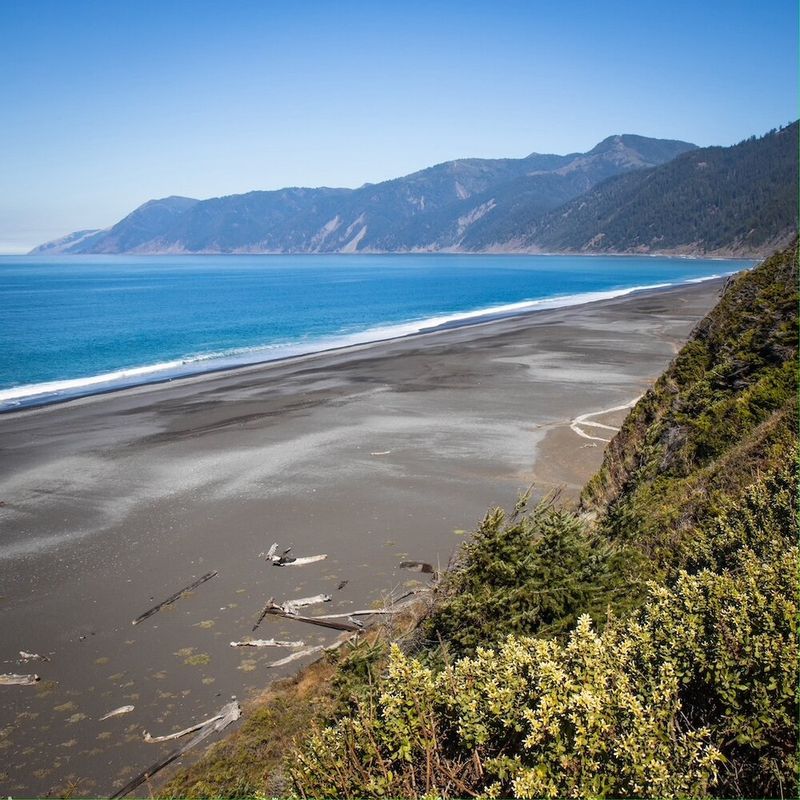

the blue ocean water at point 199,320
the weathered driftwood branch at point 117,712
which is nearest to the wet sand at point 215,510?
the weathered driftwood branch at point 117,712

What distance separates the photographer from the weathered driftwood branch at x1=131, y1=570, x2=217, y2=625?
9.80 meters

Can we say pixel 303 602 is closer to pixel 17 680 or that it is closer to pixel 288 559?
pixel 288 559

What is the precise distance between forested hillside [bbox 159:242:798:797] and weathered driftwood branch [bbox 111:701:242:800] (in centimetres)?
45

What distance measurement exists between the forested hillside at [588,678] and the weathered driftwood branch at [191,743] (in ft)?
1.47

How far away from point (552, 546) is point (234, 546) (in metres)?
7.49

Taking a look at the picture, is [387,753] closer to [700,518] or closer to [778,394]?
[700,518]

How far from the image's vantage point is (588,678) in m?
3.72

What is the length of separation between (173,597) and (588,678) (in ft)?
27.5

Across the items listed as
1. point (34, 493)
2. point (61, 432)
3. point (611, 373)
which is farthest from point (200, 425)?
point (611, 373)

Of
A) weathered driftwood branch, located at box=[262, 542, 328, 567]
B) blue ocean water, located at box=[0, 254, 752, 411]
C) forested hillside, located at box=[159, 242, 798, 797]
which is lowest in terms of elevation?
weathered driftwood branch, located at box=[262, 542, 328, 567]

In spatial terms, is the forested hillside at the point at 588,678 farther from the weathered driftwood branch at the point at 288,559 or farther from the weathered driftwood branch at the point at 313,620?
the weathered driftwood branch at the point at 288,559

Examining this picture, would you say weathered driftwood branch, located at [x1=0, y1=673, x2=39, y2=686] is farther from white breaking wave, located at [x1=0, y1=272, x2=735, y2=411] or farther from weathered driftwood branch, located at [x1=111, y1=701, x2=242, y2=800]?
white breaking wave, located at [x1=0, y1=272, x2=735, y2=411]

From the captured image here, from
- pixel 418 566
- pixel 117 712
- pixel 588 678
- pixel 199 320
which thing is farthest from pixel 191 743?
pixel 199 320

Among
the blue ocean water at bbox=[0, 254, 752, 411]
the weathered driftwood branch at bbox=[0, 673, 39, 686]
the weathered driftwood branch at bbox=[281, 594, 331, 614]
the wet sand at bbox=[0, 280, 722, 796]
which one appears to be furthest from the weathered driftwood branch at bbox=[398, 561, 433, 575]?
the blue ocean water at bbox=[0, 254, 752, 411]
